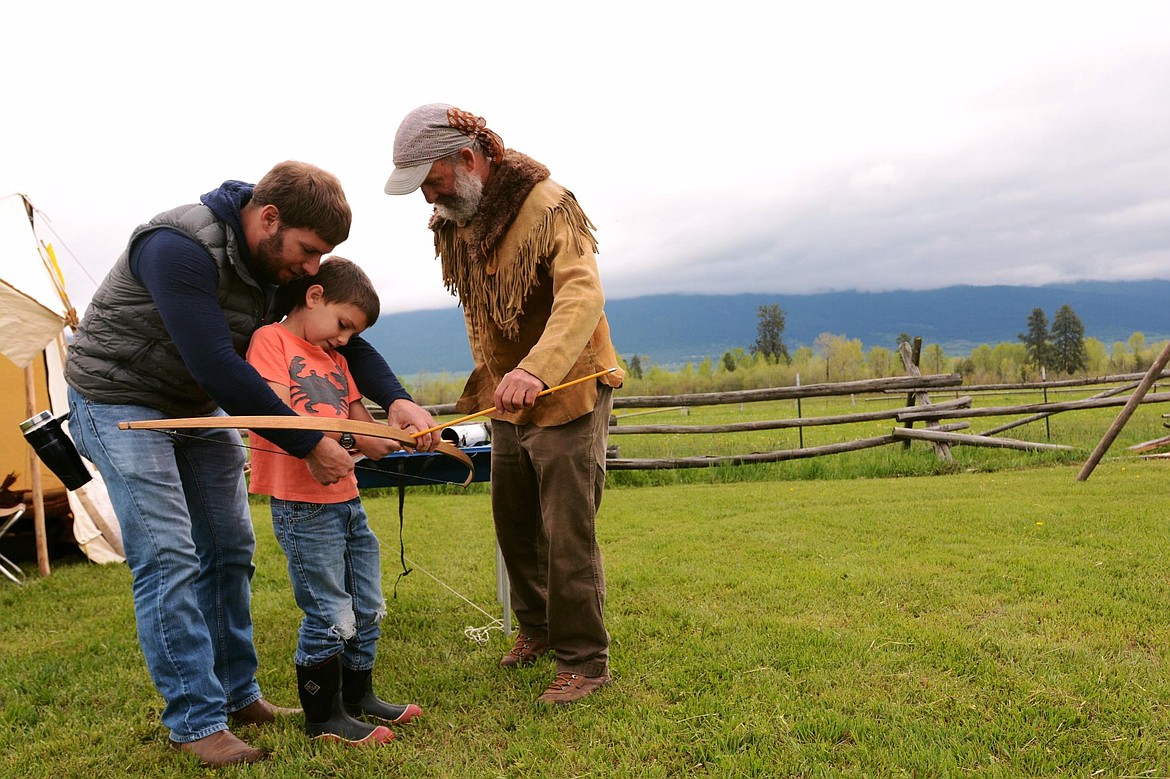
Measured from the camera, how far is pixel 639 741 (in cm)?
265

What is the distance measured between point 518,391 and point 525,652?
1403mm

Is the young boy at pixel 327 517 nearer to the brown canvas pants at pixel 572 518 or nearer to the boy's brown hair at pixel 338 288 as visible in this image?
the boy's brown hair at pixel 338 288

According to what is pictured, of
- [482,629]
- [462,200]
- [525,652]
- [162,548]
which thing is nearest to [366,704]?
[525,652]

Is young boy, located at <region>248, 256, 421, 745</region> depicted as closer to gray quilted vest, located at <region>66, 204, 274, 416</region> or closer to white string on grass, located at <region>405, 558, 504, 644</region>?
gray quilted vest, located at <region>66, 204, 274, 416</region>

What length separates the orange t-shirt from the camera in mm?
2572

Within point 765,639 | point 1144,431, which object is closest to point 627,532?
point 765,639

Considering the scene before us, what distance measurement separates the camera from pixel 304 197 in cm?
241

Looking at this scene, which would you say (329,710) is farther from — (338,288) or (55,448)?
(338,288)

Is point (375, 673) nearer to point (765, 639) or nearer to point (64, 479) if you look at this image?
point (64, 479)

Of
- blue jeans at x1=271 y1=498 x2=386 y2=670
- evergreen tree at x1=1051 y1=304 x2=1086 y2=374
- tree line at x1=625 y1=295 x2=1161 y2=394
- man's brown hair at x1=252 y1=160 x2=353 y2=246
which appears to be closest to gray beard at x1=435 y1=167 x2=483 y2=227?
man's brown hair at x1=252 y1=160 x2=353 y2=246

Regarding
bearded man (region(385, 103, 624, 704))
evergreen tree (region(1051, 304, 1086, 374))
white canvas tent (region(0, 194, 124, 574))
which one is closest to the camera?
bearded man (region(385, 103, 624, 704))

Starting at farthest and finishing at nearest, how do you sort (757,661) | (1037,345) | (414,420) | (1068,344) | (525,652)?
1. (1068,344)
2. (1037,345)
3. (525,652)
4. (757,661)
5. (414,420)

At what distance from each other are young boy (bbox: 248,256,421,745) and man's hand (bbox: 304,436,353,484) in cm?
11

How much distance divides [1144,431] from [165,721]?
1532 centimetres
